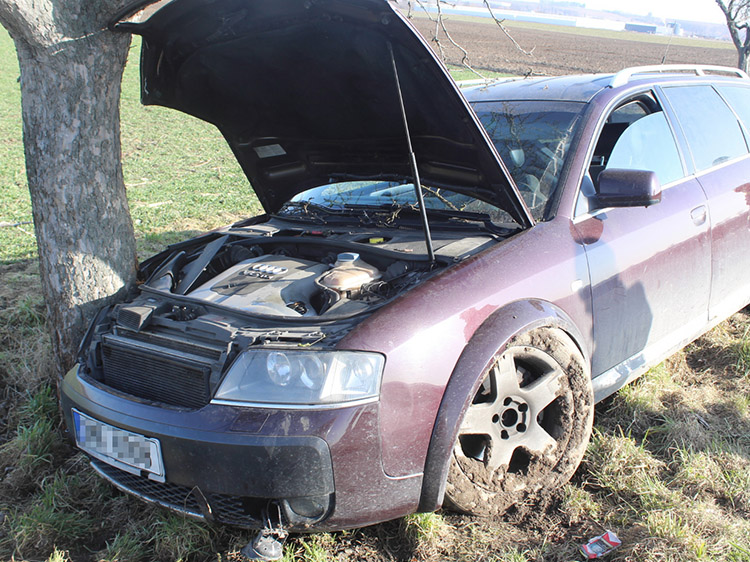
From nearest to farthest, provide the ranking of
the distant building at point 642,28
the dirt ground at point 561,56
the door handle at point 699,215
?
the door handle at point 699,215
the dirt ground at point 561,56
the distant building at point 642,28

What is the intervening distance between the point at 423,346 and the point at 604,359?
1146mm

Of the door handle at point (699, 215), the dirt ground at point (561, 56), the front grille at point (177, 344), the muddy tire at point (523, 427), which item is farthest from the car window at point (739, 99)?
the dirt ground at point (561, 56)

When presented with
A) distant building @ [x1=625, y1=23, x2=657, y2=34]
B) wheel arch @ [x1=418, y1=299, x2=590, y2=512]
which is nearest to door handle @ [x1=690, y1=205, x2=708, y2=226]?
wheel arch @ [x1=418, y1=299, x2=590, y2=512]

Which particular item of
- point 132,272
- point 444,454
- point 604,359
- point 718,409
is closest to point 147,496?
point 444,454

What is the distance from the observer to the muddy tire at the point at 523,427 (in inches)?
94.0

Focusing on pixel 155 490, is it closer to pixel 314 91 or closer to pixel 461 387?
pixel 461 387

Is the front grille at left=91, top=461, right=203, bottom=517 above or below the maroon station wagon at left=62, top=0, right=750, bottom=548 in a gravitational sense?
below

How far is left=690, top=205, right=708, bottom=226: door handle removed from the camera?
3189 millimetres

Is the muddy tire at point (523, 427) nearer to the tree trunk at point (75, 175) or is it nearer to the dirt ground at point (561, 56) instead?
the tree trunk at point (75, 175)

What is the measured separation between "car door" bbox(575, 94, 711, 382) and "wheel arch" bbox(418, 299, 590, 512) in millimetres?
589

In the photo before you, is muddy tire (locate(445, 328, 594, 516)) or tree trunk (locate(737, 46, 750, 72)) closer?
muddy tire (locate(445, 328, 594, 516))

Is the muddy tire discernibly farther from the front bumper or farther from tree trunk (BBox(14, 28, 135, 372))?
tree trunk (BBox(14, 28, 135, 372))

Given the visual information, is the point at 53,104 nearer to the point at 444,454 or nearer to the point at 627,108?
the point at 444,454

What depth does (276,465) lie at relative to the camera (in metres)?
2.00
